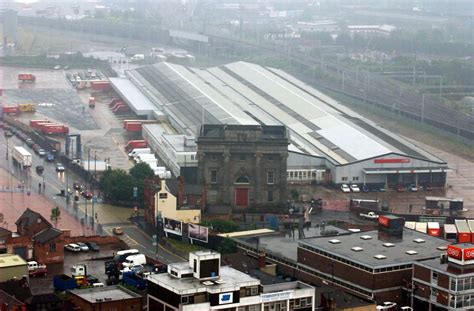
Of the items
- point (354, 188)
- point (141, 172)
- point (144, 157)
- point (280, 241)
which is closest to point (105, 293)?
point (280, 241)

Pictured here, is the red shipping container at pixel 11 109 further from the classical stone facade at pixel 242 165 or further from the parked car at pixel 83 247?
the parked car at pixel 83 247

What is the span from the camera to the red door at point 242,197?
42.4 meters

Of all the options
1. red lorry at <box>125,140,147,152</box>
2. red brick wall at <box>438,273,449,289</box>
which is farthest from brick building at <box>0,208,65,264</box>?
red lorry at <box>125,140,147,152</box>

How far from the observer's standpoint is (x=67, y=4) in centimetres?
14238

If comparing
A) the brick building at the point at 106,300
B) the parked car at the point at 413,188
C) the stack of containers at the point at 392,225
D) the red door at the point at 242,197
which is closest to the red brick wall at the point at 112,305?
the brick building at the point at 106,300

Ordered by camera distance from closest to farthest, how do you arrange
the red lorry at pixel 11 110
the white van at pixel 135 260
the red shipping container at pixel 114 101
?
the white van at pixel 135 260 → the red lorry at pixel 11 110 → the red shipping container at pixel 114 101

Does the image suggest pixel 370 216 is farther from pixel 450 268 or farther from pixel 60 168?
pixel 450 268

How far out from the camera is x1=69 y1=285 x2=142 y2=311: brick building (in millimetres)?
28062

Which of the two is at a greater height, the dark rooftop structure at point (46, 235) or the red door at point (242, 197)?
the dark rooftop structure at point (46, 235)

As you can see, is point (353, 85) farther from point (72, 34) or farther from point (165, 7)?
point (165, 7)

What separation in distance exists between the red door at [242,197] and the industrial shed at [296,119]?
5.12m

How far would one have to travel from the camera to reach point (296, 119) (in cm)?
5572

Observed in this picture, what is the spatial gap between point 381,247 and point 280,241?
11.9 ft

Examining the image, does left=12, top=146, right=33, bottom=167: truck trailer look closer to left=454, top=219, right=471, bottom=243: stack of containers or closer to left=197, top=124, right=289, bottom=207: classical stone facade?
left=197, top=124, right=289, bottom=207: classical stone facade
